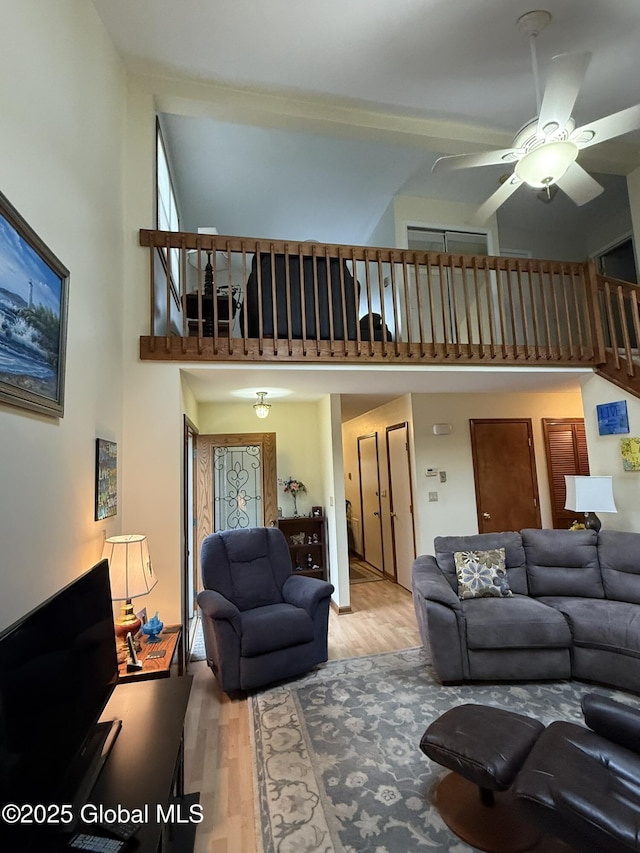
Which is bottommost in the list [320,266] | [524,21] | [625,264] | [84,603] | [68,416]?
[84,603]

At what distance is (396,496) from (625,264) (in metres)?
4.52

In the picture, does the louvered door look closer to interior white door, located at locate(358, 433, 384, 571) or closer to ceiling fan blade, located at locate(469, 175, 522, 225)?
interior white door, located at locate(358, 433, 384, 571)

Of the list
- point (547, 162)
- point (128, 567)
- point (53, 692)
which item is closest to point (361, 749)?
point (128, 567)

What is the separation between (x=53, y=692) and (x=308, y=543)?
4.17 metres

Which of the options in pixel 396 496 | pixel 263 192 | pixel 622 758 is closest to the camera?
pixel 622 758

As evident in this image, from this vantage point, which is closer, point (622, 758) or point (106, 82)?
point (622, 758)

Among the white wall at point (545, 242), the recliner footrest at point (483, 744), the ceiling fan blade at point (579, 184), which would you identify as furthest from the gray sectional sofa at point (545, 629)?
the white wall at point (545, 242)

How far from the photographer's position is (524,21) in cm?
304

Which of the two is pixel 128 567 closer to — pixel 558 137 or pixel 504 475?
pixel 558 137

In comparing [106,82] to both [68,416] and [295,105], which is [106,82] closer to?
[295,105]

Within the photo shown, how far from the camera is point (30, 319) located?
64.1 inches

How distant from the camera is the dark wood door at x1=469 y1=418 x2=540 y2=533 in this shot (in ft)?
17.0

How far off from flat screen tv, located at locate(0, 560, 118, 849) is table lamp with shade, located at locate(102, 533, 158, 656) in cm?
69

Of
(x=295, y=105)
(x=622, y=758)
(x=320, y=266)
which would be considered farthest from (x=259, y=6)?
(x=622, y=758)
